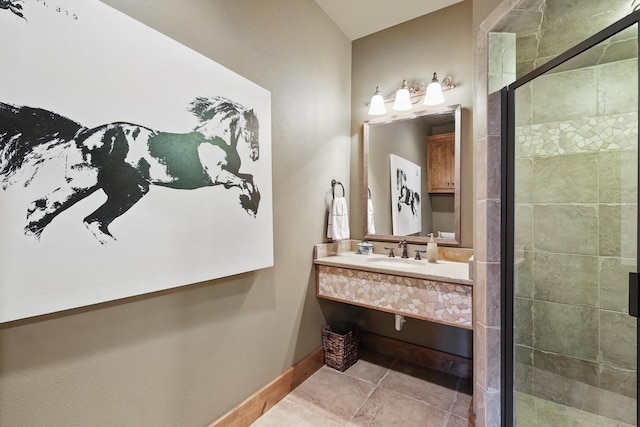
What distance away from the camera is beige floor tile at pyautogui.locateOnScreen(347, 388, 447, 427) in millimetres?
1704

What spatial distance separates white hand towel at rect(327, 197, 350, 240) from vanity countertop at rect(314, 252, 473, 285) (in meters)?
0.19

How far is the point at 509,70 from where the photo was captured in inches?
61.0

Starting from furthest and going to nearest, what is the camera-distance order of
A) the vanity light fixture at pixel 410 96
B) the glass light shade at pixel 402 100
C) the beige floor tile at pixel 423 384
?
the glass light shade at pixel 402 100, the vanity light fixture at pixel 410 96, the beige floor tile at pixel 423 384

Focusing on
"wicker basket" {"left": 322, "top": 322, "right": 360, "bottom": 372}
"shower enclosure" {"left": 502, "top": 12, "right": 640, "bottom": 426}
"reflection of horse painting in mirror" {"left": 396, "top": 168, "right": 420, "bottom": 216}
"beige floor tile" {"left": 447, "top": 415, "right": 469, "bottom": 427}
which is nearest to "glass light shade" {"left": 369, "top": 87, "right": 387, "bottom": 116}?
"reflection of horse painting in mirror" {"left": 396, "top": 168, "right": 420, "bottom": 216}

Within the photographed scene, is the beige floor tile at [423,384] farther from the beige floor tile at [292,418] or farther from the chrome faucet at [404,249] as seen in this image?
the chrome faucet at [404,249]

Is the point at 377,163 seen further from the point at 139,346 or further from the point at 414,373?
the point at 139,346

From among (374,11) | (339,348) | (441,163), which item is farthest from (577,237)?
(374,11)

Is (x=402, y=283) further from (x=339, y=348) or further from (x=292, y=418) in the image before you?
(x=292, y=418)

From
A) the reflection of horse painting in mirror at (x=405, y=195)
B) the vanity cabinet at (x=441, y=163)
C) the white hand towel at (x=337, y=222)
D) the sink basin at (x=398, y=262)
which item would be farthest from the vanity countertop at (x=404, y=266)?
the vanity cabinet at (x=441, y=163)

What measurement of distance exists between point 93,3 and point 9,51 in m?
0.33

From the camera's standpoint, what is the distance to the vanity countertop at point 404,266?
1.74 metres

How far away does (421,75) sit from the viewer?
92.4 inches

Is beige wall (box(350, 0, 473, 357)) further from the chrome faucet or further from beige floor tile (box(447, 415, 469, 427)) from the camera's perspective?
beige floor tile (box(447, 415, 469, 427))

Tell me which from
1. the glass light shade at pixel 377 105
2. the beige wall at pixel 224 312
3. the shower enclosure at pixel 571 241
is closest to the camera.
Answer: the beige wall at pixel 224 312
